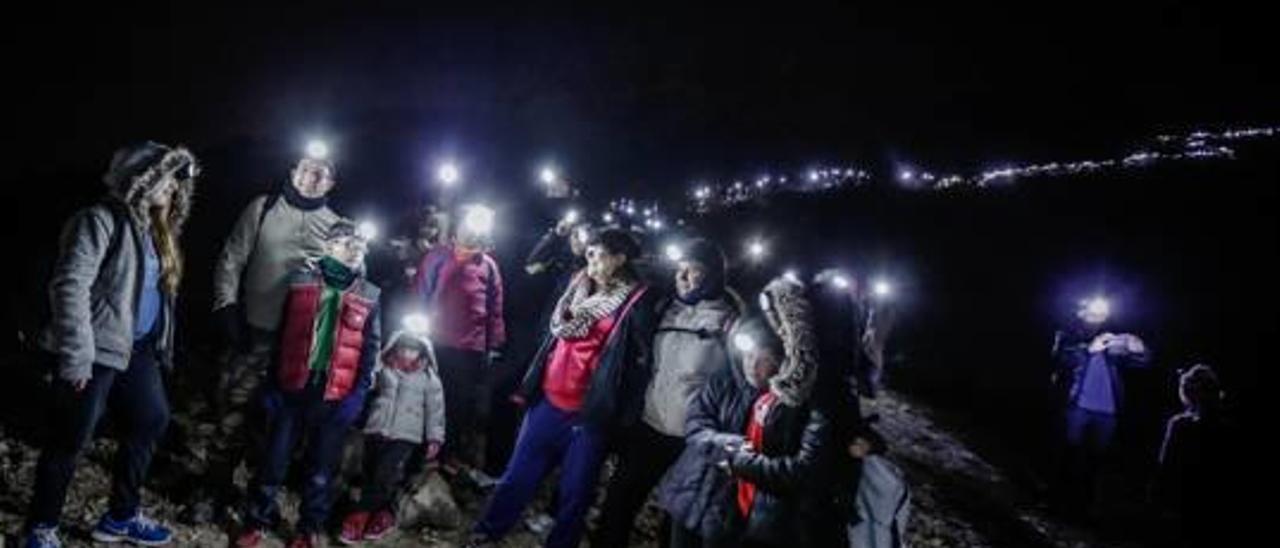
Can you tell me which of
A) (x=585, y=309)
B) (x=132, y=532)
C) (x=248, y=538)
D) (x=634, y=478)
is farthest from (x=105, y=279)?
(x=634, y=478)

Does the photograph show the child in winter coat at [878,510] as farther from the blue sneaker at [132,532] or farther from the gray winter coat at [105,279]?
the blue sneaker at [132,532]

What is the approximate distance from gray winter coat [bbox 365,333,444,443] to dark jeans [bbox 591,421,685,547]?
141 centimetres

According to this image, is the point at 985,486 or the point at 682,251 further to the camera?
the point at 985,486

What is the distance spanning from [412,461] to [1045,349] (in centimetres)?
1367

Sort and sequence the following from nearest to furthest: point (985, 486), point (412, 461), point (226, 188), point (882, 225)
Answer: point (412, 461), point (985, 486), point (226, 188), point (882, 225)

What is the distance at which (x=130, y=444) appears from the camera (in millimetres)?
4230

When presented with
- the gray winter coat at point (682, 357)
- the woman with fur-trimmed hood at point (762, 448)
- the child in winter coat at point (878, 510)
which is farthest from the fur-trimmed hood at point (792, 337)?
the gray winter coat at point (682, 357)

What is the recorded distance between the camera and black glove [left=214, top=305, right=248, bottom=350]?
4922 millimetres

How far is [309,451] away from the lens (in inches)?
198

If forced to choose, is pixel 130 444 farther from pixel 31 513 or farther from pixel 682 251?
pixel 682 251

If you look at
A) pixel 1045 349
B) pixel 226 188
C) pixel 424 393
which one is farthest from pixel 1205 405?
pixel 226 188

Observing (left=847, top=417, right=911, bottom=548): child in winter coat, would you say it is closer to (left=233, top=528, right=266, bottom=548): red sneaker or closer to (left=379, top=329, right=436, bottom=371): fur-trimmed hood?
(left=379, top=329, right=436, bottom=371): fur-trimmed hood

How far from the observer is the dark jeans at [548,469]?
513 centimetres

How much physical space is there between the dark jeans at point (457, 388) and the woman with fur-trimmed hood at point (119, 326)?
2.27 metres
